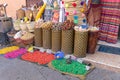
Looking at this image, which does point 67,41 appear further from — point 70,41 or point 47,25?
point 47,25

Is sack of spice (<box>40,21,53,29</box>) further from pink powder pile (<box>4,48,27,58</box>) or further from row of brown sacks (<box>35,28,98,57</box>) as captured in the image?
pink powder pile (<box>4,48,27,58</box>)

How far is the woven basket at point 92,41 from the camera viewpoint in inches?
162

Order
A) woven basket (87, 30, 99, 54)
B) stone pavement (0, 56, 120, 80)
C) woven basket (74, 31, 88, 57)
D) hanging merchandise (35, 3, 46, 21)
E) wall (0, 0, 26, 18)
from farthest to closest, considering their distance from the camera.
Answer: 1. wall (0, 0, 26, 18)
2. hanging merchandise (35, 3, 46, 21)
3. woven basket (87, 30, 99, 54)
4. woven basket (74, 31, 88, 57)
5. stone pavement (0, 56, 120, 80)

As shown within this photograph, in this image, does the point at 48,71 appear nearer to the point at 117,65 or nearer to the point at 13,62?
the point at 13,62

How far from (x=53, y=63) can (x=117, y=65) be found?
1.22 m

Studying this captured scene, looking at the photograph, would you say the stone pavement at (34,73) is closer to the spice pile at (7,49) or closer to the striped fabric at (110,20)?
the spice pile at (7,49)

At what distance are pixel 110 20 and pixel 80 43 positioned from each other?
3.54ft

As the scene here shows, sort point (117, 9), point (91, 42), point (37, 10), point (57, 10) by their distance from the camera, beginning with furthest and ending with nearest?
point (37, 10)
point (57, 10)
point (117, 9)
point (91, 42)

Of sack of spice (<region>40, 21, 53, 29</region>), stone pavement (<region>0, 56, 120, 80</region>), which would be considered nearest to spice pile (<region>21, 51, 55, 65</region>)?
stone pavement (<region>0, 56, 120, 80</region>)

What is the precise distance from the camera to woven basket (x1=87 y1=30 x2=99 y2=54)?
4.12m

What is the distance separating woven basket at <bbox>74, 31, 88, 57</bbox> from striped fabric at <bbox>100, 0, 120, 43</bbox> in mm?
874

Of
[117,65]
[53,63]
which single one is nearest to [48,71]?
[53,63]

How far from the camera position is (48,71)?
3.79 m

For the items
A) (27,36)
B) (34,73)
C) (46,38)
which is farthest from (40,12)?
(34,73)
